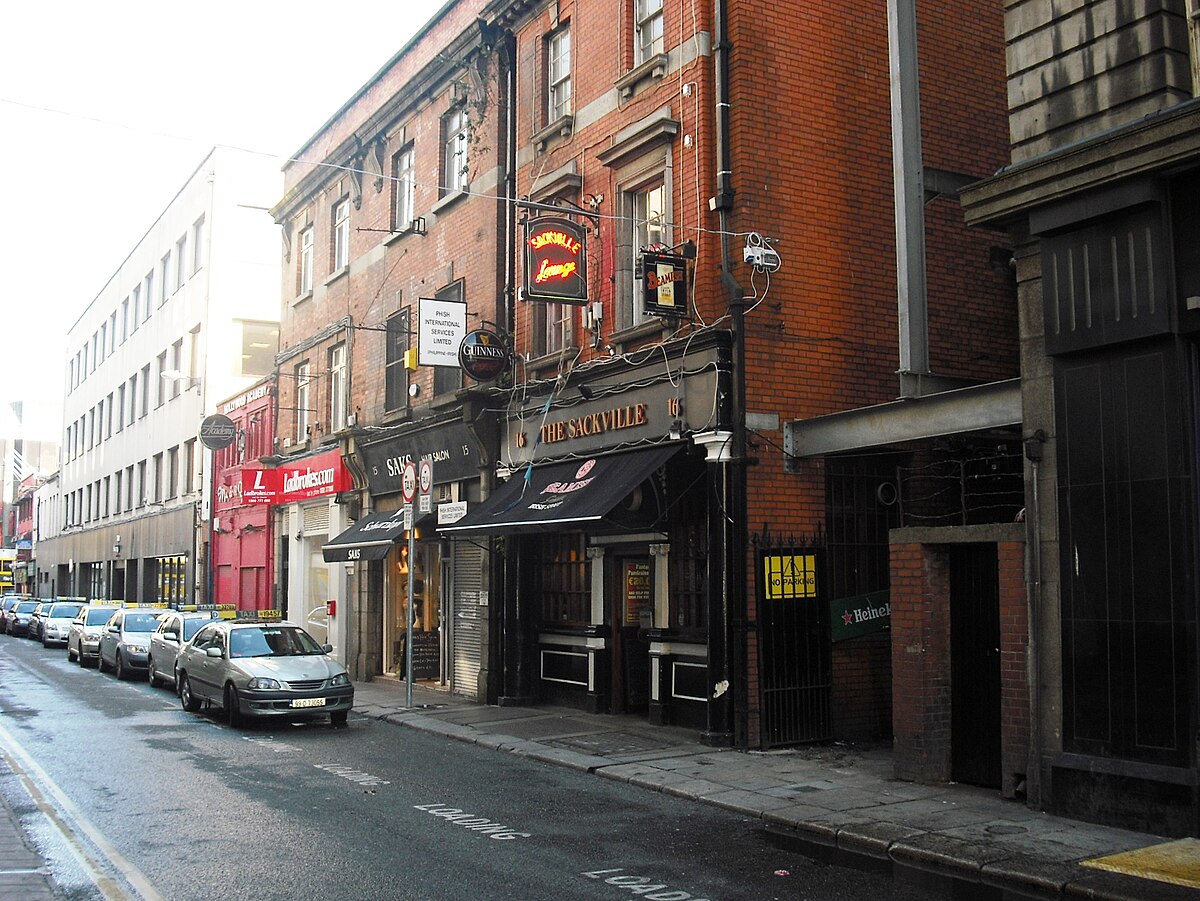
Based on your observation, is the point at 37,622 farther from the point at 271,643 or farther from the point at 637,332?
the point at 637,332

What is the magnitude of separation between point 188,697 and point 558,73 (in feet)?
38.1

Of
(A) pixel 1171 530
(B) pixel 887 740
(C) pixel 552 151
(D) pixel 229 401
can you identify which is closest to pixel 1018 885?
(A) pixel 1171 530

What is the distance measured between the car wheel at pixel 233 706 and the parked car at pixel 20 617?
33.2 meters

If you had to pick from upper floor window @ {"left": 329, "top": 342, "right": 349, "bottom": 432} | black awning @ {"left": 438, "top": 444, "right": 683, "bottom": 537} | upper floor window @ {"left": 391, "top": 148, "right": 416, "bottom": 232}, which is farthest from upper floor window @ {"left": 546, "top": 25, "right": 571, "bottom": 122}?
upper floor window @ {"left": 329, "top": 342, "right": 349, "bottom": 432}

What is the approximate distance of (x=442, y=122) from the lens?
2170 centimetres

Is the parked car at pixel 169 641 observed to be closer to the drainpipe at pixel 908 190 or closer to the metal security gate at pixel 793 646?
the metal security gate at pixel 793 646

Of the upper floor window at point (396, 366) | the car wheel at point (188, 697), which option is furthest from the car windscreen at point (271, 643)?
the upper floor window at point (396, 366)

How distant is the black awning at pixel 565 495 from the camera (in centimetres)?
1421

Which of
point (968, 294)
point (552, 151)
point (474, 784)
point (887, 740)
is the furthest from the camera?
point (552, 151)

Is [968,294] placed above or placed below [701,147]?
below

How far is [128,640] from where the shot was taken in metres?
24.8

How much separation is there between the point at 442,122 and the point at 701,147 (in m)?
8.73

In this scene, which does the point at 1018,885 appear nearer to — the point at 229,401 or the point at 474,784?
the point at 474,784

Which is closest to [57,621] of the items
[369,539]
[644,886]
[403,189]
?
[369,539]
